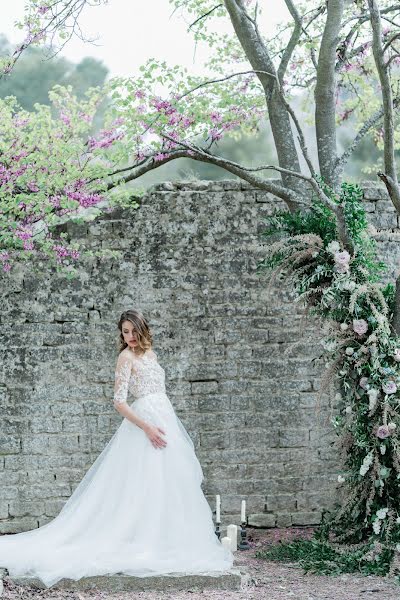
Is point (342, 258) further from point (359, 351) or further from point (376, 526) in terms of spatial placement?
point (376, 526)

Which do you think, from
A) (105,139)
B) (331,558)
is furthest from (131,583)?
(105,139)

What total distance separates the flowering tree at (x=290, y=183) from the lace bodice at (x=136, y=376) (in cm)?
111

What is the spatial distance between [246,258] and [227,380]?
950mm

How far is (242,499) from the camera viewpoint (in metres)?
6.84

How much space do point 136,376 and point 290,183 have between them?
6.46 ft

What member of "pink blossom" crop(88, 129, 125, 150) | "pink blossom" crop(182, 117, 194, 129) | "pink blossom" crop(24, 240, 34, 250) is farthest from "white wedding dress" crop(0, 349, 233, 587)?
"pink blossom" crop(182, 117, 194, 129)

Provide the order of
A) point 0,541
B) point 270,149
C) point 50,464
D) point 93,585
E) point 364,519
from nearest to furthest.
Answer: point 93,585, point 0,541, point 364,519, point 50,464, point 270,149

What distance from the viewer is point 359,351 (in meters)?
5.77

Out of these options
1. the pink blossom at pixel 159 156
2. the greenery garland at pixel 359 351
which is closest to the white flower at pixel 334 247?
the greenery garland at pixel 359 351

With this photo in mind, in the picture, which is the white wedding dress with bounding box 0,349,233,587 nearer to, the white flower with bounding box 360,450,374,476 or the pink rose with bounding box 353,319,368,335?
the white flower with bounding box 360,450,374,476

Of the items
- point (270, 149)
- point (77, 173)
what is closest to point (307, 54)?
point (77, 173)

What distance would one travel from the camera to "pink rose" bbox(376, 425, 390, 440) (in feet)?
18.4

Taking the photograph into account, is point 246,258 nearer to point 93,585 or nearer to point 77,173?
point 77,173

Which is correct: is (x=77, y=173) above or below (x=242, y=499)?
above
